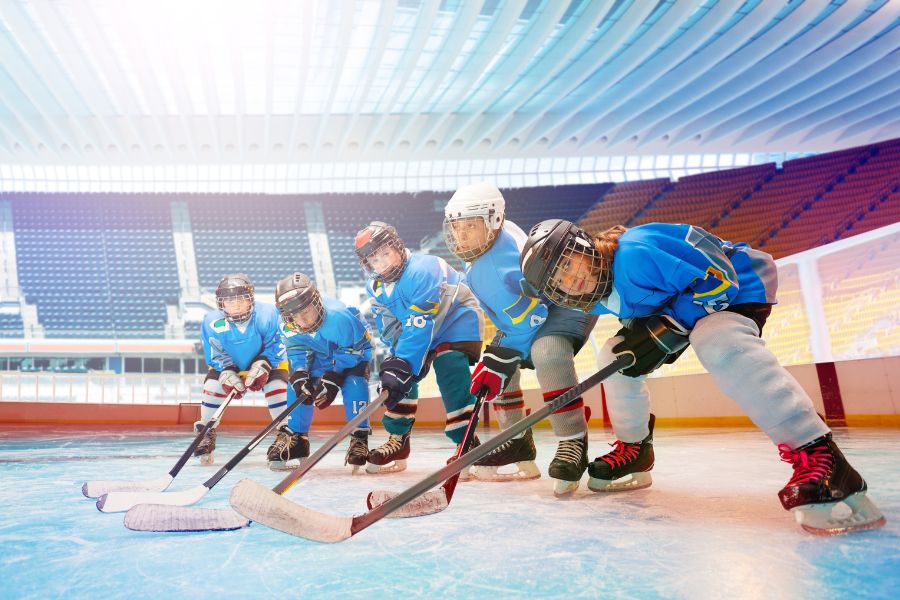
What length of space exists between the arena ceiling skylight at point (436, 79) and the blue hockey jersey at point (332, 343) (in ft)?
18.3

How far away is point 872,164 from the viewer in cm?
1300

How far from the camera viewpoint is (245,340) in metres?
3.25

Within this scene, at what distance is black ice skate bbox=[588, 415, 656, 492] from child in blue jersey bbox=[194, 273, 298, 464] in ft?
6.08

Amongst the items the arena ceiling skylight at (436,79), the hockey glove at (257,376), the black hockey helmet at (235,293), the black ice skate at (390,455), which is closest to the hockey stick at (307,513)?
the black ice skate at (390,455)

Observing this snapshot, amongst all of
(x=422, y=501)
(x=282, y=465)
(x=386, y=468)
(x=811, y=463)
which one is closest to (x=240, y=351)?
(x=282, y=465)

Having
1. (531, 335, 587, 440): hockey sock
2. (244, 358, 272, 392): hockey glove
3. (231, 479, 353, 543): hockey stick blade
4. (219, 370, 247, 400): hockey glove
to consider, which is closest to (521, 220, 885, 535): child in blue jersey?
(531, 335, 587, 440): hockey sock

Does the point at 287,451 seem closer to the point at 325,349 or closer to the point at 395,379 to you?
the point at 325,349

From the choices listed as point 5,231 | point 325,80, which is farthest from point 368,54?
point 5,231

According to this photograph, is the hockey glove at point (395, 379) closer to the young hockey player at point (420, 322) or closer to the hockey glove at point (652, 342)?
the young hockey player at point (420, 322)

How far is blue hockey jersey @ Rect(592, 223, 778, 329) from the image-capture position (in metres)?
1.40

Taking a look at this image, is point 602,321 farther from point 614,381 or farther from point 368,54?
point 368,54

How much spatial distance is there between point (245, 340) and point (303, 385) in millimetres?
674

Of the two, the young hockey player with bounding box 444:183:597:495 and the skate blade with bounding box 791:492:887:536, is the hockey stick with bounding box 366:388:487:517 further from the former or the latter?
the skate blade with bounding box 791:492:887:536

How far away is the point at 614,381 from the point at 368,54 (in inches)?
332
